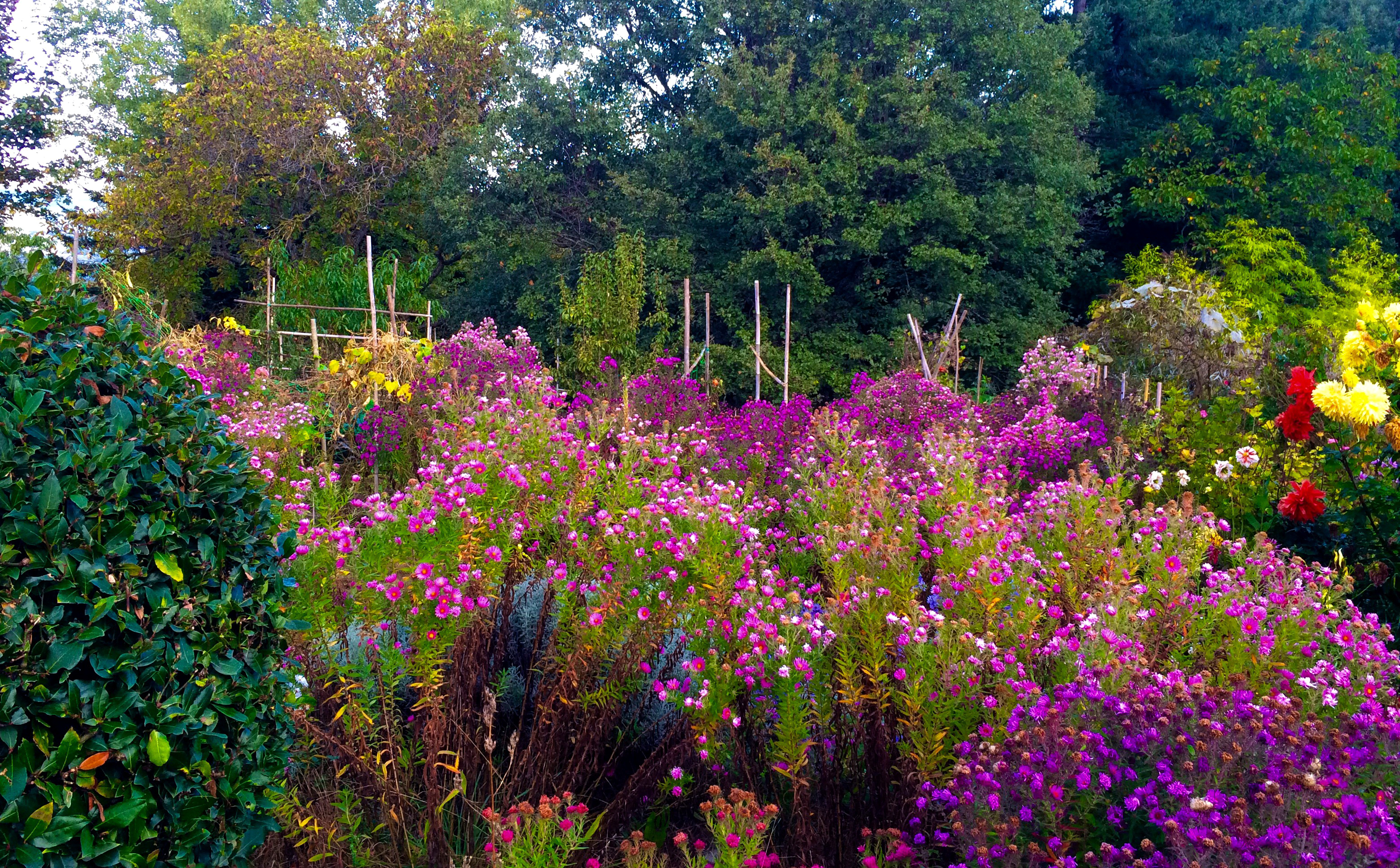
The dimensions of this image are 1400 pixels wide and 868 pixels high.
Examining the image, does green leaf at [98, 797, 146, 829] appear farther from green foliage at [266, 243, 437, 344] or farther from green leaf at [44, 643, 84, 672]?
green foliage at [266, 243, 437, 344]

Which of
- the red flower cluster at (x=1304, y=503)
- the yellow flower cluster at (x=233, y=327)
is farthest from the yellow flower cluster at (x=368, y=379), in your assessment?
the red flower cluster at (x=1304, y=503)

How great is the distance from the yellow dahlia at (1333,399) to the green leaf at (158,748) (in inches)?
178

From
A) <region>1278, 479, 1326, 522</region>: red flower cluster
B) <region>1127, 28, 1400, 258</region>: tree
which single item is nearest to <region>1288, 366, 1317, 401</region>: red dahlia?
<region>1278, 479, 1326, 522</region>: red flower cluster

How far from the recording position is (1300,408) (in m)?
4.47

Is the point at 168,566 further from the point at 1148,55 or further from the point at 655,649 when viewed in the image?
the point at 1148,55

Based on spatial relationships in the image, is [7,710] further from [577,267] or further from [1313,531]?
[577,267]

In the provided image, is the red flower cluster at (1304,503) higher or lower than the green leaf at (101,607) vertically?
lower

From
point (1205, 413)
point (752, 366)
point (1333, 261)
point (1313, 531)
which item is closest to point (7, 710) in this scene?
point (1313, 531)

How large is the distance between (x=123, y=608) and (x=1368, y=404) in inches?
184

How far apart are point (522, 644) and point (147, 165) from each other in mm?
21099

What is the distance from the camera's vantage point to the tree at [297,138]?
19.5 metres

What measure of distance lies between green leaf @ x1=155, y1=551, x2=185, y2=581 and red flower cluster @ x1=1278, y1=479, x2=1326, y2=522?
15.1 feet

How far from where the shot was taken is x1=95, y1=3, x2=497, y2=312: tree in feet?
63.9

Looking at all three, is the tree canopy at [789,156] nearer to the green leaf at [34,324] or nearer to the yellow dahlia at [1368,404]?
the yellow dahlia at [1368,404]
